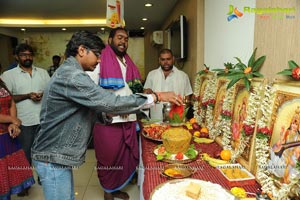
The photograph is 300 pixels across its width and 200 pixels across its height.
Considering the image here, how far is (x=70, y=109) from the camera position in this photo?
1153 millimetres

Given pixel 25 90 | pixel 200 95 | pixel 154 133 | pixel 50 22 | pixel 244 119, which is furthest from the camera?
pixel 50 22

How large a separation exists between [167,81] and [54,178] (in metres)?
1.83

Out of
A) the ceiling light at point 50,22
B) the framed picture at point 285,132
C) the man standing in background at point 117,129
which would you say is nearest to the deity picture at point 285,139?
the framed picture at point 285,132

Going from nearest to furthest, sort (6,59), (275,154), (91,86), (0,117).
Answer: (275,154)
(91,86)
(0,117)
(6,59)

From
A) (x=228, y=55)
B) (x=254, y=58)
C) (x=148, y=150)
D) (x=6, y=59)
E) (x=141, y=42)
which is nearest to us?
(x=254, y=58)

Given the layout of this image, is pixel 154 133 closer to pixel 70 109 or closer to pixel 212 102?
pixel 212 102

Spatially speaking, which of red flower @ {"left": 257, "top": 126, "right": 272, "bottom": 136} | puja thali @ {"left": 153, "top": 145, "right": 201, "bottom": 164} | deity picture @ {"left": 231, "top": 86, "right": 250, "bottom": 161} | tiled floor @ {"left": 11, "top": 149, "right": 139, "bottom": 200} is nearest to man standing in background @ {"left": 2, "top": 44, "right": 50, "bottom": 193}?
tiled floor @ {"left": 11, "top": 149, "right": 139, "bottom": 200}

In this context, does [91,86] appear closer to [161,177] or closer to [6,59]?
[161,177]

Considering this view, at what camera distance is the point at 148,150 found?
153 centimetres

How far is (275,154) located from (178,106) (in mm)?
575

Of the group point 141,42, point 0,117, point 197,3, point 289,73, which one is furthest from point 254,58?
point 141,42

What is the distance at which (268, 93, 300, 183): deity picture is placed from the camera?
86 centimetres

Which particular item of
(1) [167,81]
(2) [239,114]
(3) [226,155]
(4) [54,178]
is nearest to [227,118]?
(2) [239,114]

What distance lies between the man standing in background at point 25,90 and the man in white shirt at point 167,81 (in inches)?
48.3
